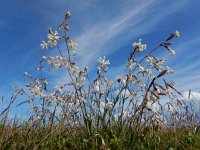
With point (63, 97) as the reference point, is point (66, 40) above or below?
above

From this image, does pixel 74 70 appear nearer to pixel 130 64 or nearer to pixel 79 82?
pixel 79 82

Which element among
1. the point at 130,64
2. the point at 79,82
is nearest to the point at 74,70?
the point at 79,82

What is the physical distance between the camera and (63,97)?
308 inches

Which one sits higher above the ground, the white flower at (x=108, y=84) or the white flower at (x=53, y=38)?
the white flower at (x=53, y=38)

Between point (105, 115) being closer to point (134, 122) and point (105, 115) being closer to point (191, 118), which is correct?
point (134, 122)

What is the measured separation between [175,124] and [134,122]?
131 inches

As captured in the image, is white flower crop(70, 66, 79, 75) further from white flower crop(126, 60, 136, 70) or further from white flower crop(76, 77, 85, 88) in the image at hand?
white flower crop(126, 60, 136, 70)

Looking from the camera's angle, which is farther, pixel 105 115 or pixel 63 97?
pixel 63 97

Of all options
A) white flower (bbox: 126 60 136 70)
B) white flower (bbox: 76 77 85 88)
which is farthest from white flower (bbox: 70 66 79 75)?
white flower (bbox: 126 60 136 70)

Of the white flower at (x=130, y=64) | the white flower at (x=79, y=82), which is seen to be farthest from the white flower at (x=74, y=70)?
the white flower at (x=130, y=64)

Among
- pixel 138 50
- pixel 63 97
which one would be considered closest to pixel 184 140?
pixel 138 50

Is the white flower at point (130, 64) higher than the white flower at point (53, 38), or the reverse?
the white flower at point (53, 38)

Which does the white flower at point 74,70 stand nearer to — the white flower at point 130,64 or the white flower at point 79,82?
the white flower at point 79,82

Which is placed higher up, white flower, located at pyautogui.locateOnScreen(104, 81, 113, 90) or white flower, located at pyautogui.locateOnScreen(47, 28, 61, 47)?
white flower, located at pyautogui.locateOnScreen(47, 28, 61, 47)
